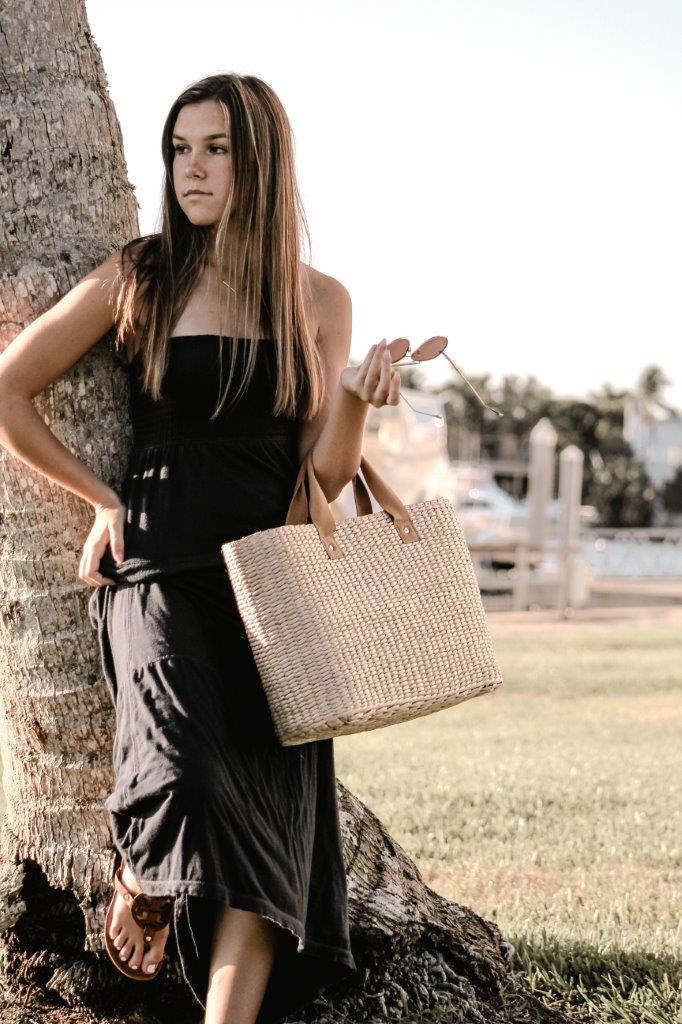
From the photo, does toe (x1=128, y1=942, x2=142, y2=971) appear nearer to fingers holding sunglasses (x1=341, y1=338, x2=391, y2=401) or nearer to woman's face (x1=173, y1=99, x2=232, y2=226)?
fingers holding sunglasses (x1=341, y1=338, x2=391, y2=401)

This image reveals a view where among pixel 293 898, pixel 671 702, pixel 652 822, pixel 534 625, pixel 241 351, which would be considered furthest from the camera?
pixel 534 625

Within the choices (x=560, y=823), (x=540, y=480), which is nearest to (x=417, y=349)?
(x=560, y=823)

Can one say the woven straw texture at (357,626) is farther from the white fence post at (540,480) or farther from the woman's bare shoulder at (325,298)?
the white fence post at (540,480)

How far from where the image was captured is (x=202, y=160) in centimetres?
241

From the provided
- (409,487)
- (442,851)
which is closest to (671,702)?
(442,851)

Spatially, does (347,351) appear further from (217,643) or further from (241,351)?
(217,643)

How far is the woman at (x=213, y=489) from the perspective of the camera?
7.11 feet

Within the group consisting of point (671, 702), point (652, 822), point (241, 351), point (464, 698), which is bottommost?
point (671, 702)

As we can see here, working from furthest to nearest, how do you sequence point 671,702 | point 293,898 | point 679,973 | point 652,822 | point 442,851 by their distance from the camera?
point 671,702 → point 652,822 → point 442,851 → point 679,973 → point 293,898

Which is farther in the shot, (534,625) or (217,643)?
(534,625)

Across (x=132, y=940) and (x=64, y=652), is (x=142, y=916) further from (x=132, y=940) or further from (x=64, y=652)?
(x=64, y=652)

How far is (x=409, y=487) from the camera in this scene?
18.2m

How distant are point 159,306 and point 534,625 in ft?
51.3

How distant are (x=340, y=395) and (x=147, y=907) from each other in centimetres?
108
